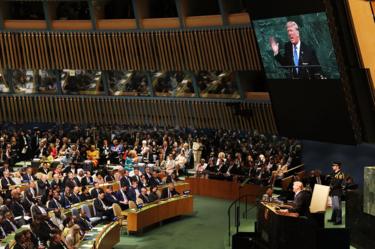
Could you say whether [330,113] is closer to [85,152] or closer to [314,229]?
[314,229]

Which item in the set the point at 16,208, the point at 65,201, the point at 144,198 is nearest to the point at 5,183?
the point at 65,201

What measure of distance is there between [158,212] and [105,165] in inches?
200

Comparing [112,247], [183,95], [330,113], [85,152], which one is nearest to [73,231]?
[112,247]

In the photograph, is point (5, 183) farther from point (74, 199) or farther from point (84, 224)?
point (84, 224)

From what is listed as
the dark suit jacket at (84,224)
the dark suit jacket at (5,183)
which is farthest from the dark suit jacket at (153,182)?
the dark suit jacket at (84,224)

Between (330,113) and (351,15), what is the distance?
2.55m

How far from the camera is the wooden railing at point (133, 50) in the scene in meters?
18.9

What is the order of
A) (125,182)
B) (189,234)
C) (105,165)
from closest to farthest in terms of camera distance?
(189,234), (125,182), (105,165)

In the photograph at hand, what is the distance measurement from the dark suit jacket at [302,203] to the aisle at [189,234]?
399cm

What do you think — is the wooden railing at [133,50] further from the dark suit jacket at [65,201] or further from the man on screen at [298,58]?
the dark suit jacket at [65,201]

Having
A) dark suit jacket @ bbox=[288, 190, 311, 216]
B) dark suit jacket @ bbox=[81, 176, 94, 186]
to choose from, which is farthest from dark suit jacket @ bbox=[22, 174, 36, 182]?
dark suit jacket @ bbox=[288, 190, 311, 216]

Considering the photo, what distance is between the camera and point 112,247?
12.2 m

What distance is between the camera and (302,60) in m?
13.1

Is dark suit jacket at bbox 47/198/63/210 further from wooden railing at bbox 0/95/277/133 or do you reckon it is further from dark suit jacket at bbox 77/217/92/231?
wooden railing at bbox 0/95/277/133
